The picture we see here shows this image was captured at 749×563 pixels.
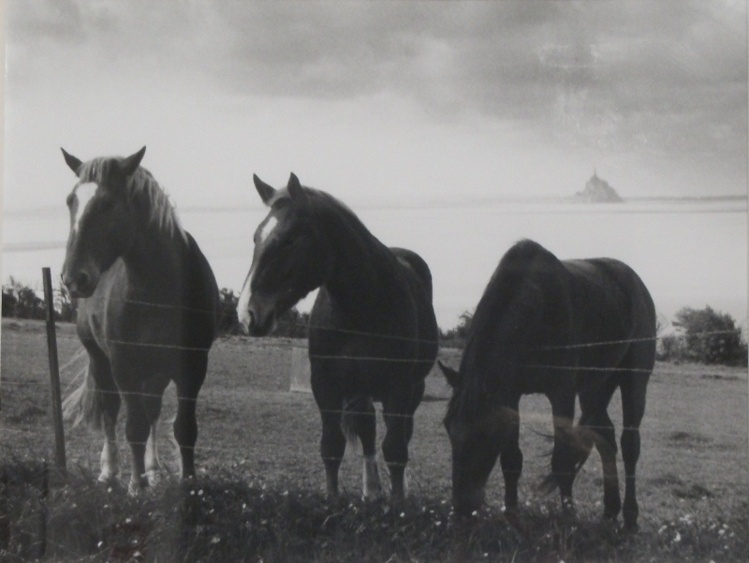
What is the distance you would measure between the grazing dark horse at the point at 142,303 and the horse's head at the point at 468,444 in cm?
118

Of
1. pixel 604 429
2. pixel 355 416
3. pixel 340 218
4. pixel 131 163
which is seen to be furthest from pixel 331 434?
pixel 131 163

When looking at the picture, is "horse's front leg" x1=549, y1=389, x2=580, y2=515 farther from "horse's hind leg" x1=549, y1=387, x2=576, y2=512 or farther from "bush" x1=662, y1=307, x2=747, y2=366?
"bush" x1=662, y1=307, x2=747, y2=366

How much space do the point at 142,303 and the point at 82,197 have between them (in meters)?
0.56

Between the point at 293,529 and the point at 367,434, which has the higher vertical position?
the point at 367,434

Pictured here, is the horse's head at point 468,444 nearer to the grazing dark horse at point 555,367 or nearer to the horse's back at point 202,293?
the grazing dark horse at point 555,367

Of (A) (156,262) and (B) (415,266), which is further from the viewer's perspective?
(A) (156,262)

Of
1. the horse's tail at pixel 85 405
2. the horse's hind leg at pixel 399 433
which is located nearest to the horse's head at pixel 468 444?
the horse's hind leg at pixel 399 433

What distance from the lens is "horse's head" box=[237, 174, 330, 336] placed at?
4062 mm

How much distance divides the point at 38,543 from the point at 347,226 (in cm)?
212

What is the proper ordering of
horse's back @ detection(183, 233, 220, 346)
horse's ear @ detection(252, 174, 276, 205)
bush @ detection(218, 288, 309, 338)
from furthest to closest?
horse's back @ detection(183, 233, 220, 346)
horse's ear @ detection(252, 174, 276, 205)
bush @ detection(218, 288, 309, 338)

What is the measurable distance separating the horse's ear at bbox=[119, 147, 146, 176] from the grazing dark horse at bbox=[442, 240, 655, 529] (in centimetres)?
170

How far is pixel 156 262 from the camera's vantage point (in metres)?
4.39

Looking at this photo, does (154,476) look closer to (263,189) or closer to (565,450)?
(263,189)

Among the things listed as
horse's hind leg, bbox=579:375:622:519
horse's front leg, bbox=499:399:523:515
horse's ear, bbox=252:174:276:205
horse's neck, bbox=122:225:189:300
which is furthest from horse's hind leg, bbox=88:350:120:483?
horse's hind leg, bbox=579:375:622:519
